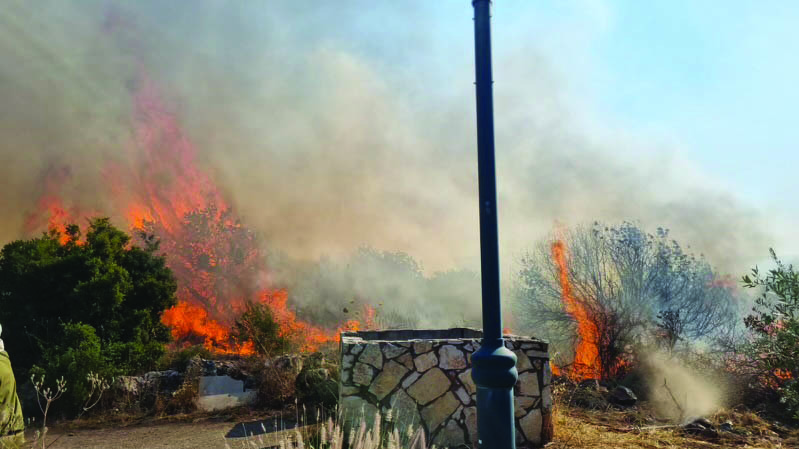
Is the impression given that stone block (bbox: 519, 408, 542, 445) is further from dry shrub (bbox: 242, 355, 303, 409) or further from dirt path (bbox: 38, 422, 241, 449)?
dry shrub (bbox: 242, 355, 303, 409)

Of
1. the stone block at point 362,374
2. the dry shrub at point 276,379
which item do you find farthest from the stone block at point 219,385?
the stone block at point 362,374

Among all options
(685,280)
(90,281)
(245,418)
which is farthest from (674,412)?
(90,281)

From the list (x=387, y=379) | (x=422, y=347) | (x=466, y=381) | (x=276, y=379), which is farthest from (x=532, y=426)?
(x=276, y=379)

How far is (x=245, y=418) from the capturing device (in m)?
9.36

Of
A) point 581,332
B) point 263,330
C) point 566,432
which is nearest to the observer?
point 566,432

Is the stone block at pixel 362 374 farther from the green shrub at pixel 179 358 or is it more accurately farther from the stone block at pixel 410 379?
the green shrub at pixel 179 358

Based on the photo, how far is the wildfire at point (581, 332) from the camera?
14203mm

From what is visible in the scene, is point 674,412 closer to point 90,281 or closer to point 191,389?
point 191,389

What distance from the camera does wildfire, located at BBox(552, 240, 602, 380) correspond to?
1420 cm

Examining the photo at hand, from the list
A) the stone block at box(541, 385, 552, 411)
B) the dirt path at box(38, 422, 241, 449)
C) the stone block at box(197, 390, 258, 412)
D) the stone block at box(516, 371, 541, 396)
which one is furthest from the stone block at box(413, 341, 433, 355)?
the stone block at box(197, 390, 258, 412)

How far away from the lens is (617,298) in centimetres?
1441

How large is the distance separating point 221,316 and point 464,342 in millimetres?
19893

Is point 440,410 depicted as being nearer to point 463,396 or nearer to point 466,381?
point 463,396

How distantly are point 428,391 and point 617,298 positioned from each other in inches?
374
